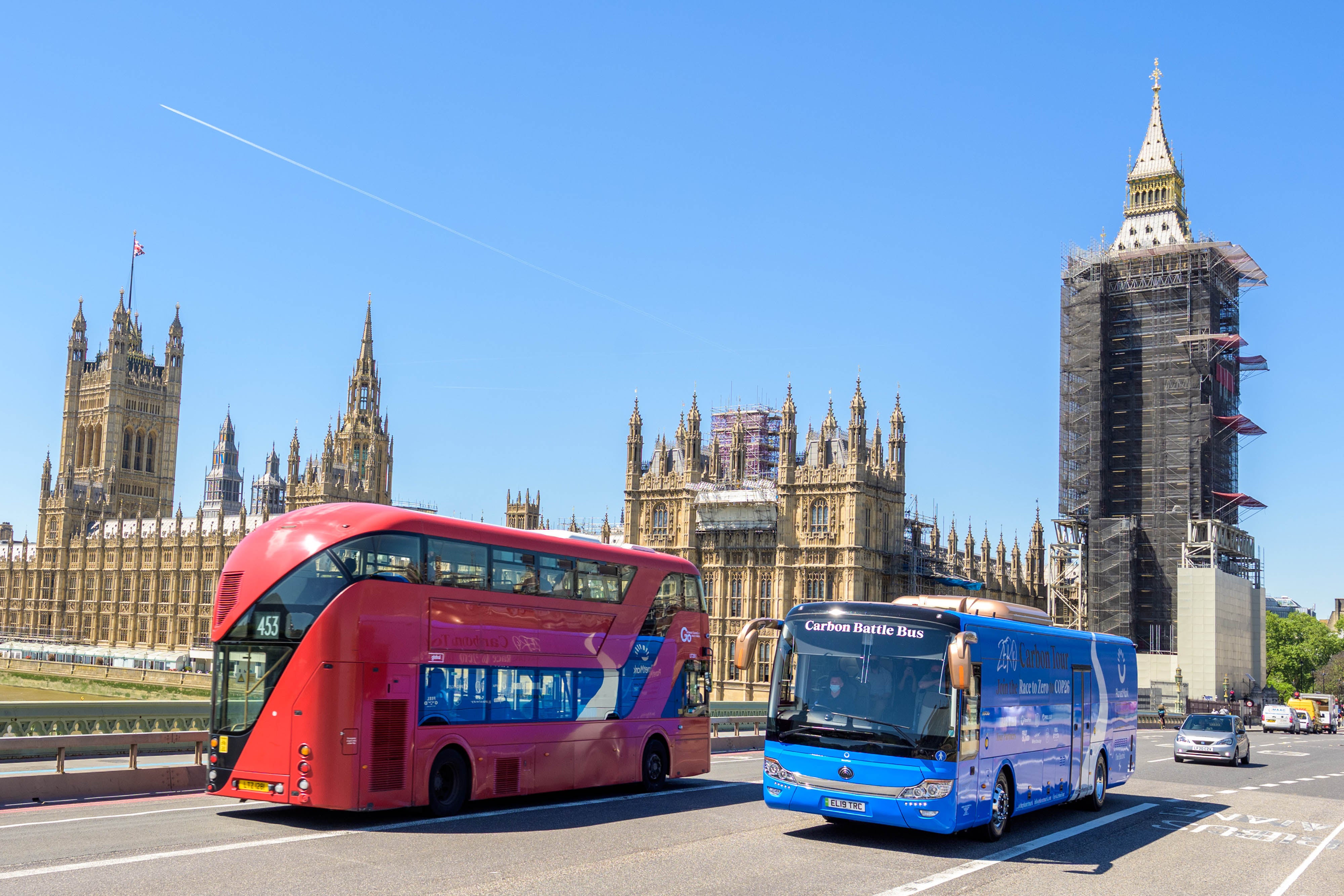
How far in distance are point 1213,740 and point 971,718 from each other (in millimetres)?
21437

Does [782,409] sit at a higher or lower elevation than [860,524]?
higher

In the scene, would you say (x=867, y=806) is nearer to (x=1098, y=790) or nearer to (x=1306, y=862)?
(x=1306, y=862)

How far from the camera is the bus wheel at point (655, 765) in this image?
69.8 feet

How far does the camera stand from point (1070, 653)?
19.8 meters

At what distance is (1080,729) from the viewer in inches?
795

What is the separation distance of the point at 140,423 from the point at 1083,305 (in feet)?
365

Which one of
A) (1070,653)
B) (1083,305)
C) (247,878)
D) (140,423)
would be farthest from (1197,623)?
(140,423)

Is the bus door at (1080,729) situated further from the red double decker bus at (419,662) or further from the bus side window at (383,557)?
the bus side window at (383,557)

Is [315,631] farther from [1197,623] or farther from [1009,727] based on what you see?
[1197,623]

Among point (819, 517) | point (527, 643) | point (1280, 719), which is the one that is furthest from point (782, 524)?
point (527, 643)

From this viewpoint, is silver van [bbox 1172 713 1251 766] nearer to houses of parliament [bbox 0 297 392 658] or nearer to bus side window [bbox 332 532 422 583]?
bus side window [bbox 332 532 422 583]

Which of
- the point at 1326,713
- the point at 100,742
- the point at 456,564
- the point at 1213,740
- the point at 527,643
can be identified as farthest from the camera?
the point at 1326,713

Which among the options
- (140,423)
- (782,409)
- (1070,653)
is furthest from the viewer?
(140,423)

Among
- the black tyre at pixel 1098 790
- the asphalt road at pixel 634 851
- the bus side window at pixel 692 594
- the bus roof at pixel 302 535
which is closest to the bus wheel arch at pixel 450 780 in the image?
the asphalt road at pixel 634 851
